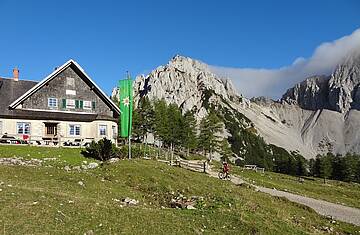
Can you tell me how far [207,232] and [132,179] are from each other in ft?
48.4

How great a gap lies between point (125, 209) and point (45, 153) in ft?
88.8

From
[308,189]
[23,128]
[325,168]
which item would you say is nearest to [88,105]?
[23,128]

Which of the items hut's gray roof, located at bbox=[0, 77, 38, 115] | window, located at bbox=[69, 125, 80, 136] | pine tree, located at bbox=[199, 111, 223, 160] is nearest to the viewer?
hut's gray roof, located at bbox=[0, 77, 38, 115]

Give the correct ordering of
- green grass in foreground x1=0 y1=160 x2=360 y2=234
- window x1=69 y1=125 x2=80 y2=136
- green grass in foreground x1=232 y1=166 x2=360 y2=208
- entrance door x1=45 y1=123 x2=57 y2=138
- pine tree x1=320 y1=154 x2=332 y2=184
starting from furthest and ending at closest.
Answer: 1. pine tree x1=320 y1=154 x2=332 y2=184
2. window x1=69 y1=125 x2=80 y2=136
3. entrance door x1=45 y1=123 x2=57 y2=138
4. green grass in foreground x1=232 y1=166 x2=360 y2=208
5. green grass in foreground x1=0 y1=160 x2=360 y2=234

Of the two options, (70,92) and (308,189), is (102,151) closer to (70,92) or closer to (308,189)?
(70,92)

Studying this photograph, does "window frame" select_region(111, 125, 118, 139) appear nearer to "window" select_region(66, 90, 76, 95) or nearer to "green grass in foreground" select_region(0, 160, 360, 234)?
"window" select_region(66, 90, 76, 95)

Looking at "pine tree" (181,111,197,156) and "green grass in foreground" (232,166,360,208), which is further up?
"pine tree" (181,111,197,156)

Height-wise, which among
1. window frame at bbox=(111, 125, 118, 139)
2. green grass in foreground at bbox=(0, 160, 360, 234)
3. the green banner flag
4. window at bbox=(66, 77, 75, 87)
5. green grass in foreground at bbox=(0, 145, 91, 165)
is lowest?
green grass in foreground at bbox=(0, 160, 360, 234)

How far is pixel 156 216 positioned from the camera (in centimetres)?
1869

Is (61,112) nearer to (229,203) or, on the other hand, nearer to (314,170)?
(229,203)

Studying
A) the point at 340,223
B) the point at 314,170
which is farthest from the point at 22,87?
the point at 314,170

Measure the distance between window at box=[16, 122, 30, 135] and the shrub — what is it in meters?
13.2

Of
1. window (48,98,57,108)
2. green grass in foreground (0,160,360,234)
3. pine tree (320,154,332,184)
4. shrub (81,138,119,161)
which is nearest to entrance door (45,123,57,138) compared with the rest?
window (48,98,57,108)

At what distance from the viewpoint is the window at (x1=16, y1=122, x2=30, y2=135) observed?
54469mm
